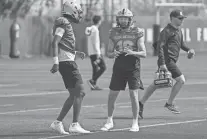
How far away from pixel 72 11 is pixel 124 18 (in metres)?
0.84

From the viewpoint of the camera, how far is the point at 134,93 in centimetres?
1125

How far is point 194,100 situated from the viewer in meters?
16.1

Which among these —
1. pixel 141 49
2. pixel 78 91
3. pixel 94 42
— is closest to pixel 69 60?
pixel 78 91

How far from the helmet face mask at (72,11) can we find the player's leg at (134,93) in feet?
3.94

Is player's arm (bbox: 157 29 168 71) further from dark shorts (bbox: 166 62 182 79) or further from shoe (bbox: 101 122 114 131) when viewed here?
shoe (bbox: 101 122 114 131)

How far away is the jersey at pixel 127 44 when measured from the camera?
11422 mm

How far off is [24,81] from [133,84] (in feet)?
38.0

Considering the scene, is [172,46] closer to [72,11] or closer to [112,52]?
[112,52]

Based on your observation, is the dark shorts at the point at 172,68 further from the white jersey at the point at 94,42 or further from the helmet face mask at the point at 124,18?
the white jersey at the point at 94,42

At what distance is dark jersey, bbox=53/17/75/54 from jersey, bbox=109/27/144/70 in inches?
32.4

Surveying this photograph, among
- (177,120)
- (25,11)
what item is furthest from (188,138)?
(25,11)

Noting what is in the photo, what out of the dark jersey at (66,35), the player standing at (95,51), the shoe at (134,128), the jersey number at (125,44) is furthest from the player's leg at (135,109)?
the player standing at (95,51)

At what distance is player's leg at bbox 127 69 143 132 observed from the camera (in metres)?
11.1

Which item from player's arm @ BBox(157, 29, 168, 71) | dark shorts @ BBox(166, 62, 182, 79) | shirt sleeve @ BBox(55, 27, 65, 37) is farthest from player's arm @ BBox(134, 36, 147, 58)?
dark shorts @ BBox(166, 62, 182, 79)
